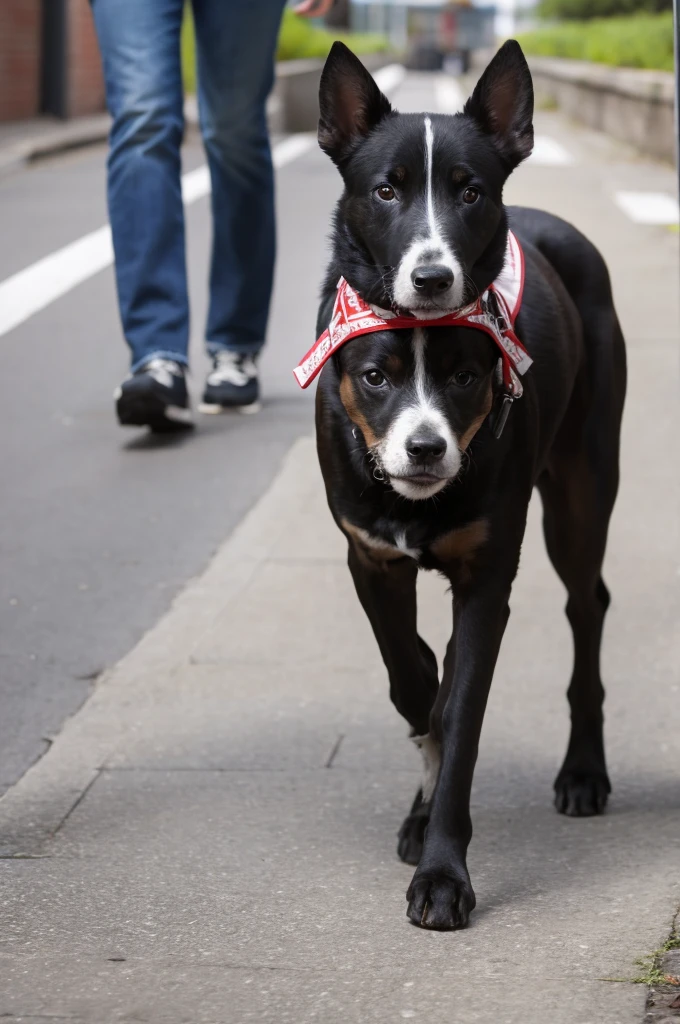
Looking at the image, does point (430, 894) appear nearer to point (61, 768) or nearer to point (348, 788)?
point (348, 788)

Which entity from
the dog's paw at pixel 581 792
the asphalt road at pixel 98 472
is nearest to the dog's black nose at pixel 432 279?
the dog's paw at pixel 581 792

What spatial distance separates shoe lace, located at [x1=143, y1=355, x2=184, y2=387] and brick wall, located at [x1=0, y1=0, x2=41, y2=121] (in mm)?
13093

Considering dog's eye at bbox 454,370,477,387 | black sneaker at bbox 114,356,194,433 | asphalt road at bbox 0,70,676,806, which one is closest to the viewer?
dog's eye at bbox 454,370,477,387

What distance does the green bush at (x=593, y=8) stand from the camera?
29219 millimetres

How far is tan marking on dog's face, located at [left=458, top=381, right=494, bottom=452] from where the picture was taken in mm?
2819

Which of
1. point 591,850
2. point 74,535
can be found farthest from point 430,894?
point 74,535

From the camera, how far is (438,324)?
9.05ft

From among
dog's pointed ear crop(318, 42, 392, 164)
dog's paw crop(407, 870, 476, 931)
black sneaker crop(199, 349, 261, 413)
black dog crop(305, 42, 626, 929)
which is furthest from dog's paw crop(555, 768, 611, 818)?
black sneaker crop(199, 349, 261, 413)

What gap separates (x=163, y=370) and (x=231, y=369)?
69 centimetres

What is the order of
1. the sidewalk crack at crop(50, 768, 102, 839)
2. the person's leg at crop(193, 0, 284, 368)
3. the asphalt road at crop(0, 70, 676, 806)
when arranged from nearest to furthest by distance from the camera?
1. the sidewalk crack at crop(50, 768, 102, 839)
2. the asphalt road at crop(0, 70, 676, 806)
3. the person's leg at crop(193, 0, 284, 368)

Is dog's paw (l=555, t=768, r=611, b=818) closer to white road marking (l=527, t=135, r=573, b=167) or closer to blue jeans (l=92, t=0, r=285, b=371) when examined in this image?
blue jeans (l=92, t=0, r=285, b=371)

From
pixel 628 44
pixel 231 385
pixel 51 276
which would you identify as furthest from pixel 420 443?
pixel 628 44

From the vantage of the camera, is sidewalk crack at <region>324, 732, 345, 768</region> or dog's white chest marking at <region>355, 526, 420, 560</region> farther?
sidewalk crack at <region>324, 732, 345, 768</region>

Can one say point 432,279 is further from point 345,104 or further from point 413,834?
point 413,834
